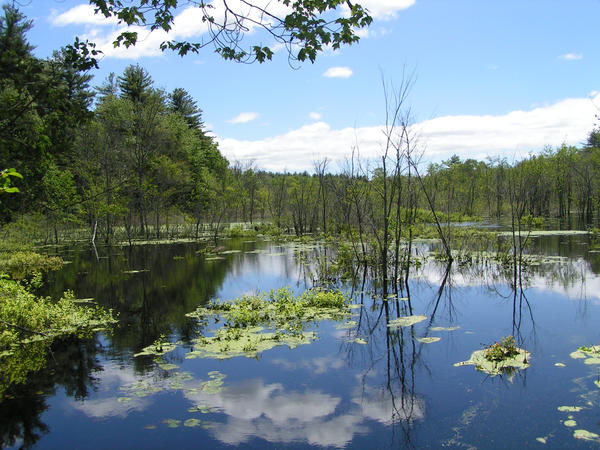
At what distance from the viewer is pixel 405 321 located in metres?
9.89

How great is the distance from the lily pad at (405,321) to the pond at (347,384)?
0.29ft

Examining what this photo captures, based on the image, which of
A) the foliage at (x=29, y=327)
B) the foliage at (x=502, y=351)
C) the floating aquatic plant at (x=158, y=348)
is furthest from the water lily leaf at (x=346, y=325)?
the foliage at (x=29, y=327)

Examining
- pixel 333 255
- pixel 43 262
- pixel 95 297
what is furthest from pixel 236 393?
pixel 43 262

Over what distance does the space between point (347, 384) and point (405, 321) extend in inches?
139

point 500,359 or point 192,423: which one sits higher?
point 500,359

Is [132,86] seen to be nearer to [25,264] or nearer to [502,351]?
[25,264]

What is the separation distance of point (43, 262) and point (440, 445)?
59.8 feet

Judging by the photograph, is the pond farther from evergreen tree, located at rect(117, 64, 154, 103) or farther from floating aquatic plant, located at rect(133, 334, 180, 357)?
evergreen tree, located at rect(117, 64, 154, 103)

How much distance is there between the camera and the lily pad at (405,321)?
31.7 ft

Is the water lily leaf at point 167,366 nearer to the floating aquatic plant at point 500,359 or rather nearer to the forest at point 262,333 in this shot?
the forest at point 262,333

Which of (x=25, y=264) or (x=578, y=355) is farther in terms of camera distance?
(x=25, y=264)

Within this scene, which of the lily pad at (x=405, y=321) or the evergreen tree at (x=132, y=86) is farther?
the evergreen tree at (x=132, y=86)

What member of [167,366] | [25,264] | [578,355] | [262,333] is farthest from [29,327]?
[25,264]

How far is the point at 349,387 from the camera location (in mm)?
6660
